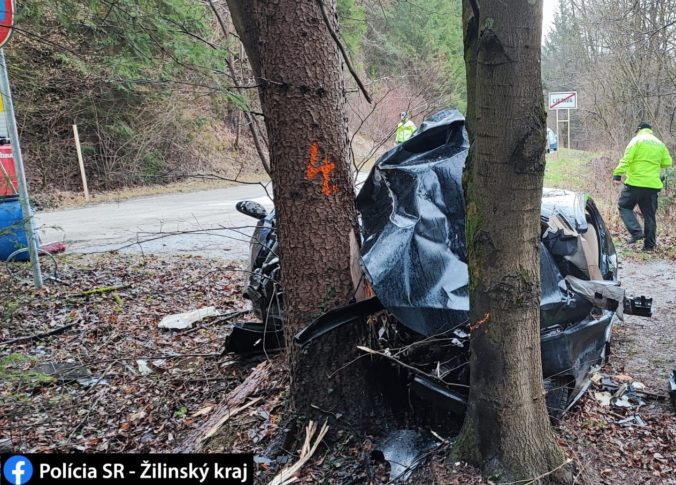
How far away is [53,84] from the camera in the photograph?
14000 mm

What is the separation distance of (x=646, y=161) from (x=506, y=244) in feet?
23.0

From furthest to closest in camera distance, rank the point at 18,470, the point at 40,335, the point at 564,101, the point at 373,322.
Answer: the point at 564,101 → the point at 40,335 → the point at 373,322 → the point at 18,470

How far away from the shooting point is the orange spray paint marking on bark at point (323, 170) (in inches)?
107

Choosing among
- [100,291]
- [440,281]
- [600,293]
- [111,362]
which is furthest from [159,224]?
[600,293]

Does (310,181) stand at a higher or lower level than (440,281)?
higher

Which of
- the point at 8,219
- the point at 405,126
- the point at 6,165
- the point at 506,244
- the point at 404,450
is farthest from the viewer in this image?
the point at 8,219

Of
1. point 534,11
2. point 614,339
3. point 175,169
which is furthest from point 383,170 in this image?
point 175,169

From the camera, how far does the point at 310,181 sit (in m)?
2.74

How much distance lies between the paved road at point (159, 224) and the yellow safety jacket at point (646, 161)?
589 centimetres

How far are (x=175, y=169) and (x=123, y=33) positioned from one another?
539 inches

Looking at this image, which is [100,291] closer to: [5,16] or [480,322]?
[5,16]

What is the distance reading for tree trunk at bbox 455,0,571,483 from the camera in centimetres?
191

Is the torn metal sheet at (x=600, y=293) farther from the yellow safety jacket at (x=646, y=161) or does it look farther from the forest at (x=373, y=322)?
the yellow safety jacket at (x=646, y=161)

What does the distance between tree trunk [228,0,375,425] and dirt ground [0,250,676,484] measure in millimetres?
335
